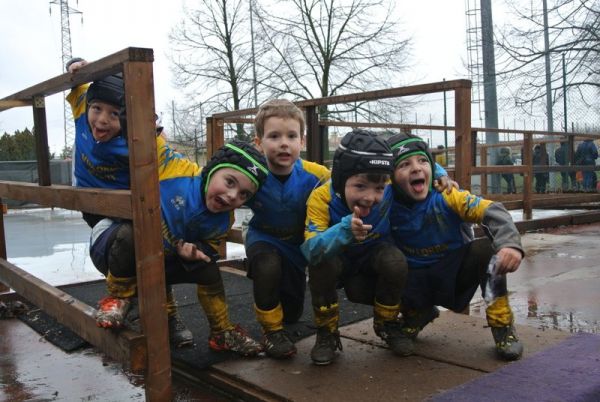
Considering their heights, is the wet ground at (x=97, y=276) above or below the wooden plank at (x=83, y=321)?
below

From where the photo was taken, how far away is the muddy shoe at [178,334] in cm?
308

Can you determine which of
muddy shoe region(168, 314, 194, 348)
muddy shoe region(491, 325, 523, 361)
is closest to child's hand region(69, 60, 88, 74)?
muddy shoe region(168, 314, 194, 348)

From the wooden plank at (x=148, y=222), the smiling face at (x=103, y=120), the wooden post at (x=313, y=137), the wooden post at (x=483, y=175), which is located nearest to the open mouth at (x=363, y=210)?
the wooden plank at (x=148, y=222)

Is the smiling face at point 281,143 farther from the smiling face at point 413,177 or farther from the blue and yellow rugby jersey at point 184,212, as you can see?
the smiling face at point 413,177

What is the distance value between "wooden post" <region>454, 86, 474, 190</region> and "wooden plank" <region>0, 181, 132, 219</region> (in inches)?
75.0

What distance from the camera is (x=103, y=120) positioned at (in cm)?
299

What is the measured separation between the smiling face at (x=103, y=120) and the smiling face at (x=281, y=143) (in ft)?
2.48

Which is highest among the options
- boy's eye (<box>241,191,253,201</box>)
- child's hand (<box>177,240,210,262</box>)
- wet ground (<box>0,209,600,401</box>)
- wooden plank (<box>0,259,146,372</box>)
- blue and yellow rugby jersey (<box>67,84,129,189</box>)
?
blue and yellow rugby jersey (<box>67,84,129,189</box>)

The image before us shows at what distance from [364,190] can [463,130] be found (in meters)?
1.08

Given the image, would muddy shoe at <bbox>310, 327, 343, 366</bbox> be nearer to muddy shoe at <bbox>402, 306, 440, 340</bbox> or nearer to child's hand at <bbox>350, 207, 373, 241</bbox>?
muddy shoe at <bbox>402, 306, 440, 340</bbox>

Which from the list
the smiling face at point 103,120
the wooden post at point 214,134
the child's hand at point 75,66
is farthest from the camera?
the wooden post at point 214,134

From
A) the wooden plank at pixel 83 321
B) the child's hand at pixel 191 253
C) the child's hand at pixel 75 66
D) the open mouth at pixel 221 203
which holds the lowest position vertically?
→ the wooden plank at pixel 83 321

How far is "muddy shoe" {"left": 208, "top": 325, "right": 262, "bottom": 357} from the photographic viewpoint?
287cm

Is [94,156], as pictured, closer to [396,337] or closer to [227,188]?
[227,188]
